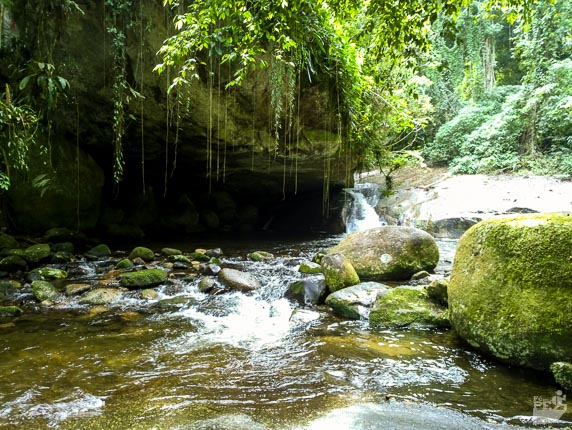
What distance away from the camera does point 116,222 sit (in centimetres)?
1062

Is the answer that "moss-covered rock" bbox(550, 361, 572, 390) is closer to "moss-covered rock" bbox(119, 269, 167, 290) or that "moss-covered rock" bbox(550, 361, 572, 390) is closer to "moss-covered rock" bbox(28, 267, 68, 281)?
"moss-covered rock" bbox(119, 269, 167, 290)

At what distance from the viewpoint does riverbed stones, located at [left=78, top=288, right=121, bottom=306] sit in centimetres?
479

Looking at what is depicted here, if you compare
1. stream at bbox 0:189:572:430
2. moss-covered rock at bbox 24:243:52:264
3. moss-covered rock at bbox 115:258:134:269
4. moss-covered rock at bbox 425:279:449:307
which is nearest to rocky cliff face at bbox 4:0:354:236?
moss-covered rock at bbox 24:243:52:264

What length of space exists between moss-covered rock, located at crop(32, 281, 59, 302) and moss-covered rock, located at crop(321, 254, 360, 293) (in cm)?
368

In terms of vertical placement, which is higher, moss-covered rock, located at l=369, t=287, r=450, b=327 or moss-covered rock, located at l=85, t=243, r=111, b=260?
moss-covered rock, located at l=369, t=287, r=450, b=327

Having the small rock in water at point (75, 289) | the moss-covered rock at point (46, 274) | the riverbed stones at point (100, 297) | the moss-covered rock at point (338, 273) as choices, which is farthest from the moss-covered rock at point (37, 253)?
the moss-covered rock at point (338, 273)

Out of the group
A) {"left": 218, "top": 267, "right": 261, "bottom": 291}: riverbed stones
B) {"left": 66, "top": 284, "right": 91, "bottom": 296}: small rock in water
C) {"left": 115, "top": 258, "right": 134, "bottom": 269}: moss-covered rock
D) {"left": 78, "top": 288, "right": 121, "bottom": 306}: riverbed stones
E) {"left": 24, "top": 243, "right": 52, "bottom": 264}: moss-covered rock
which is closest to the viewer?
{"left": 78, "top": 288, "right": 121, "bottom": 306}: riverbed stones

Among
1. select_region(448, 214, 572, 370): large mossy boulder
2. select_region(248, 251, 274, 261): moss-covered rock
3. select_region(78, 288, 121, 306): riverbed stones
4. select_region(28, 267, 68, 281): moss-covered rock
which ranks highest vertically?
select_region(448, 214, 572, 370): large mossy boulder

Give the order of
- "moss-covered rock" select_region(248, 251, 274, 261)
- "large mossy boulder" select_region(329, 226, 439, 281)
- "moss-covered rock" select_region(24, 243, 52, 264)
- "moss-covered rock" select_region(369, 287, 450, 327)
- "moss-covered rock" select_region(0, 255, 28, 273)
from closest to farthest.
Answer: "moss-covered rock" select_region(369, 287, 450, 327) < "large mossy boulder" select_region(329, 226, 439, 281) < "moss-covered rock" select_region(0, 255, 28, 273) < "moss-covered rock" select_region(24, 243, 52, 264) < "moss-covered rock" select_region(248, 251, 274, 261)

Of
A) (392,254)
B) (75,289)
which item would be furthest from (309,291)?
(75,289)

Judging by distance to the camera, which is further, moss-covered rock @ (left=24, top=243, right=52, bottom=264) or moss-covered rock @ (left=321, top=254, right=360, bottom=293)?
moss-covered rock @ (left=24, top=243, right=52, bottom=264)

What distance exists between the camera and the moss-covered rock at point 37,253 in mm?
6358

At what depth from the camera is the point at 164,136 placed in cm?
826

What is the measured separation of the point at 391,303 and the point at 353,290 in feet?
2.08
